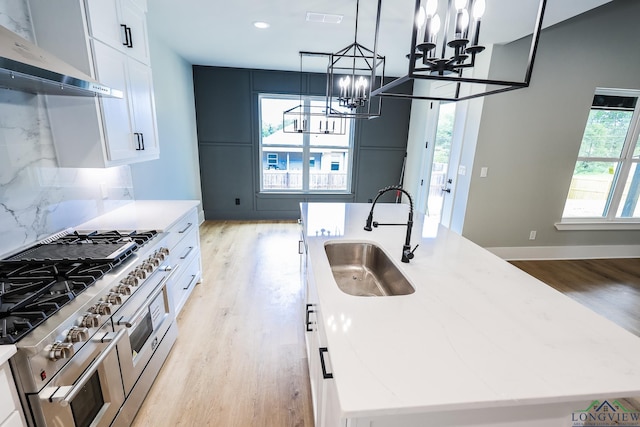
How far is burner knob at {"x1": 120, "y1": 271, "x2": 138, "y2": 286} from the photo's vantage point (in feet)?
4.84

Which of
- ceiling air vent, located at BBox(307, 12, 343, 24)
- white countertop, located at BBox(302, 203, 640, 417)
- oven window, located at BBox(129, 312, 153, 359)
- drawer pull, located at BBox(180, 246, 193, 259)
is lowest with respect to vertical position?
oven window, located at BBox(129, 312, 153, 359)

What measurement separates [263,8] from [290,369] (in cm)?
294

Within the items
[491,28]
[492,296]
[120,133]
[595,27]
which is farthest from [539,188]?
[120,133]

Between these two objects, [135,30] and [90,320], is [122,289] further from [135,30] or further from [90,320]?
[135,30]

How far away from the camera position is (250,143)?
512 centimetres

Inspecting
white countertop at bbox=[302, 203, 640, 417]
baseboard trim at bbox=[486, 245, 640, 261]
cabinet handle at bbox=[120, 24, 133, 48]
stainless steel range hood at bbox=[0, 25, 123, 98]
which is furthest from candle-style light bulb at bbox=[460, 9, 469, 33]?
baseboard trim at bbox=[486, 245, 640, 261]

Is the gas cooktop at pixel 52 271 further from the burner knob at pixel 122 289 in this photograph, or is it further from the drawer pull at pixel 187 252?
the drawer pull at pixel 187 252

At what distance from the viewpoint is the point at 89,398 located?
49.0 inches

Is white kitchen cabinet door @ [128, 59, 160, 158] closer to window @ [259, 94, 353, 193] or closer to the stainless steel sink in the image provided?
the stainless steel sink

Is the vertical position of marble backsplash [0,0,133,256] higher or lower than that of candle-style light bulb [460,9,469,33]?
lower

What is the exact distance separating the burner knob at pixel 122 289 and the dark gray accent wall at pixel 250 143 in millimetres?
3959

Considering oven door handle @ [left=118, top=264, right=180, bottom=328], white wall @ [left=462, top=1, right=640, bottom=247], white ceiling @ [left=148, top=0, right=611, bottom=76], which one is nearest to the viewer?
oven door handle @ [left=118, top=264, right=180, bottom=328]

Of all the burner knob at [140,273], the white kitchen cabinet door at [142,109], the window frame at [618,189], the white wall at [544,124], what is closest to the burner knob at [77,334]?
the burner knob at [140,273]

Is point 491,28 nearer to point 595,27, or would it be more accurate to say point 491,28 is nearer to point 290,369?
point 595,27
